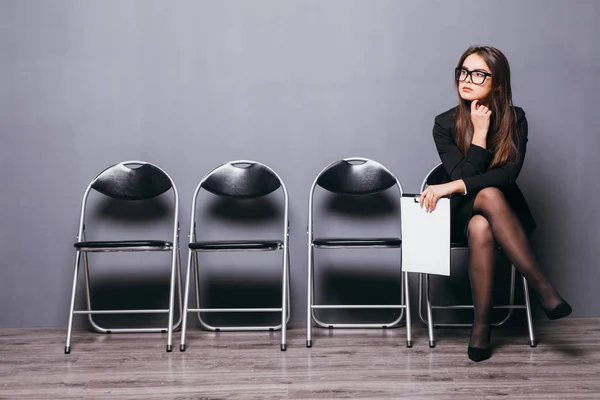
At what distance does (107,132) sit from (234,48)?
796 millimetres

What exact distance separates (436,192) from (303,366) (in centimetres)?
87

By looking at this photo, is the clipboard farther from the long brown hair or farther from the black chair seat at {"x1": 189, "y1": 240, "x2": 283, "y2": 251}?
the black chair seat at {"x1": 189, "y1": 240, "x2": 283, "y2": 251}

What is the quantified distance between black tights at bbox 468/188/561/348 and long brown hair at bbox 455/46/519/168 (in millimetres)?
224

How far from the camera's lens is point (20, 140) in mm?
3332

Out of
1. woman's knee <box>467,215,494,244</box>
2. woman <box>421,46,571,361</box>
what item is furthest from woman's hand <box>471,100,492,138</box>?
woman's knee <box>467,215,494,244</box>

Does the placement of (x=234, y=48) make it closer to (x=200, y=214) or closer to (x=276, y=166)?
(x=276, y=166)

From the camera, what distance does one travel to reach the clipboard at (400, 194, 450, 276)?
258 cm

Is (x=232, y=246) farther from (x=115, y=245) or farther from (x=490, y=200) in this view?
(x=490, y=200)

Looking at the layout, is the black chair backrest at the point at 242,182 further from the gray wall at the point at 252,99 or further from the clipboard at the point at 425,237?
the clipboard at the point at 425,237

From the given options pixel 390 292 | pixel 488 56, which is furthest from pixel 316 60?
pixel 390 292

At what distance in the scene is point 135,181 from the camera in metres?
3.20

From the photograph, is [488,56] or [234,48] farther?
[234,48]

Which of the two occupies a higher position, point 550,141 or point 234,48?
point 234,48

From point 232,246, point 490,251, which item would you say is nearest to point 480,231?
point 490,251
